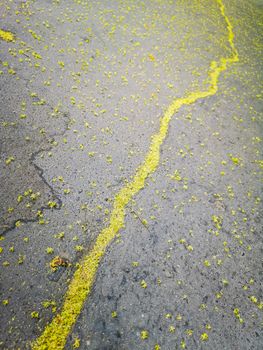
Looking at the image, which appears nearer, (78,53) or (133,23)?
(78,53)

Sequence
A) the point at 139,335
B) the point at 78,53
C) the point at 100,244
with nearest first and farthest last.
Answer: the point at 139,335 < the point at 100,244 < the point at 78,53

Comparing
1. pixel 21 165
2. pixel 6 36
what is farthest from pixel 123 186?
pixel 6 36

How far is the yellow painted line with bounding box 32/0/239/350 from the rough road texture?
0.04 meters

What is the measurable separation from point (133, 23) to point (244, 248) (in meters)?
4.79

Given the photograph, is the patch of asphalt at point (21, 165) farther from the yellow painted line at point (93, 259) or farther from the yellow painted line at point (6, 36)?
the yellow painted line at point (6, 36)

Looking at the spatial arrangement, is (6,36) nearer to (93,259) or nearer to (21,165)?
(21,165)

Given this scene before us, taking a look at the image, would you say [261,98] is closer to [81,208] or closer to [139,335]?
[81,208]

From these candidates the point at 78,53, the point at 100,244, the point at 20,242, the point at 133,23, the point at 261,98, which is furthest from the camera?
the point at 133,23

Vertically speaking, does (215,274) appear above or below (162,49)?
below

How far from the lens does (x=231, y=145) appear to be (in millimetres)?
3607

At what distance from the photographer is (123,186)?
278 centimetres

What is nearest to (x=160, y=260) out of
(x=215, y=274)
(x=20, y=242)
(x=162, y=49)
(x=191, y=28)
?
(x=215, y=274)

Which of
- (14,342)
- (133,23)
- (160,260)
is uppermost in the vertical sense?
(133,23)

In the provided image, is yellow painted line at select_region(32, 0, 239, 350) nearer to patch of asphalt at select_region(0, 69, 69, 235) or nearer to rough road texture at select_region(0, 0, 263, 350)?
rough road texture at select_region(0, 0, 263, 350)
